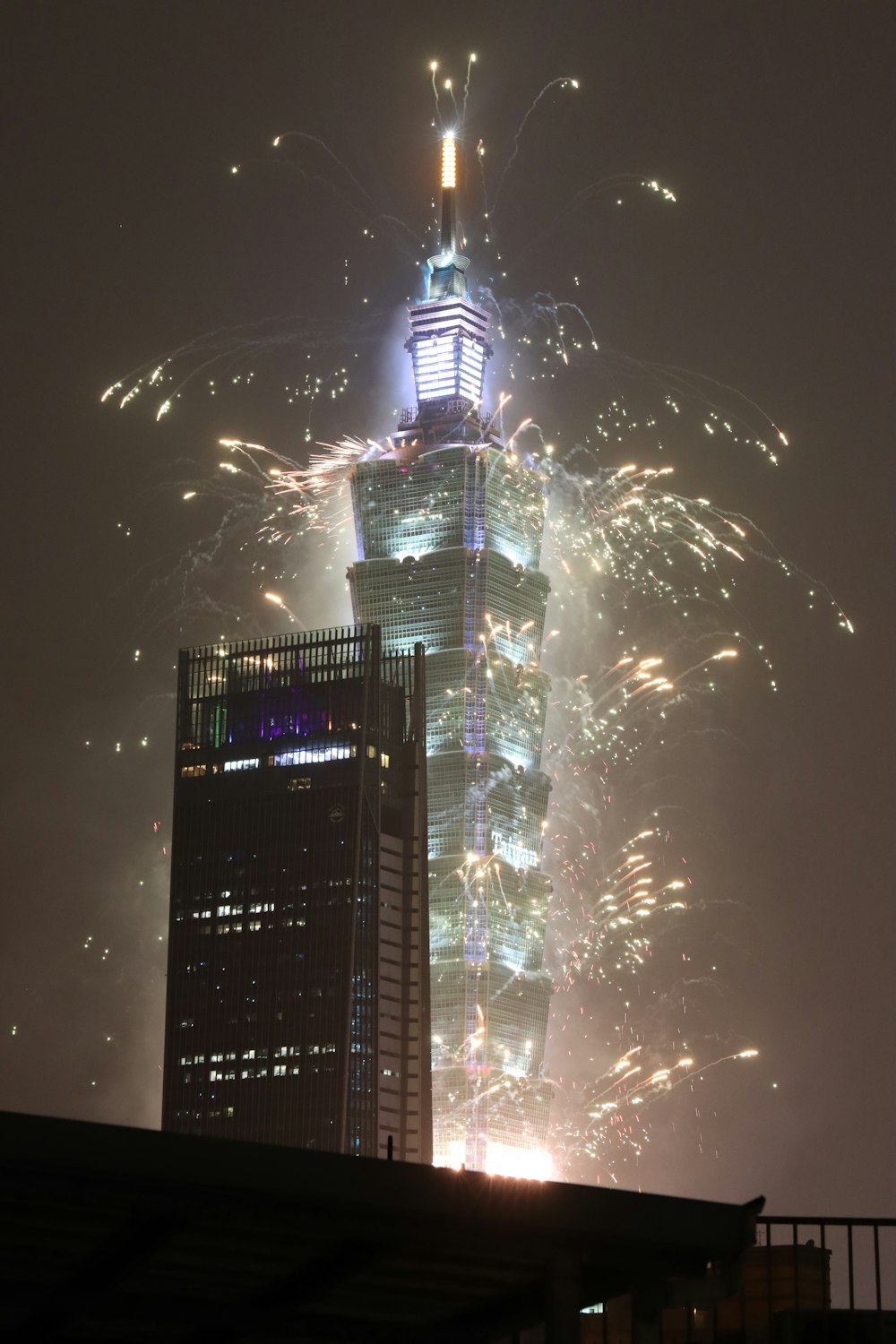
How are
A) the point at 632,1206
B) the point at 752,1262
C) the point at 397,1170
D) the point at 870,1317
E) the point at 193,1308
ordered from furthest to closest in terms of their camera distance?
the point at 752,1262 < the point at 870,1317 < the point at 193,1308 < the point at 632,1206 < the point at 397,1170

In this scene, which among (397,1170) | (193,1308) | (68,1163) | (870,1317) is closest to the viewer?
(68,1163)

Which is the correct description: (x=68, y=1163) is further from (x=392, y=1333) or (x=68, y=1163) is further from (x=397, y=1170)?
(x=392, y=1333)

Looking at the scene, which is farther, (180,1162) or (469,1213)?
(469,1213)

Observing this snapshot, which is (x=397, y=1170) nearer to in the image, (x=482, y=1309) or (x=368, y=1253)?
(x=368, y=1253)

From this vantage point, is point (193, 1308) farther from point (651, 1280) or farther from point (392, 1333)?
point (651, 1280)

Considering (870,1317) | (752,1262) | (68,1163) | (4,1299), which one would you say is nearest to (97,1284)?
(4,1299)

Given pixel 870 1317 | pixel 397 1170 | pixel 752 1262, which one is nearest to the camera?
pixel 397 1170

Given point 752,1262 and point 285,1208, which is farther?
point 752,1262

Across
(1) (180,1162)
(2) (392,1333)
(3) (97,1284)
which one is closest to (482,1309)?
(2) (392,1333)

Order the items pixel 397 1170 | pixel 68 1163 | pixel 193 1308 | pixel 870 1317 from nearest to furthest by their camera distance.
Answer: pixel 68 1163
pixel 397 1170
pixel 193 1308
pixel 870 1317
